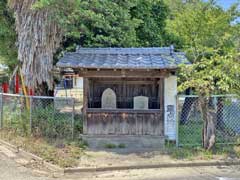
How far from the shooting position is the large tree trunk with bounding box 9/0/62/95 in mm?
10680

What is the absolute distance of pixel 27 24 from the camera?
10766mm

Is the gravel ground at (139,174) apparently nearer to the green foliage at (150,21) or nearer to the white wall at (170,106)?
the white wall at (170,106)

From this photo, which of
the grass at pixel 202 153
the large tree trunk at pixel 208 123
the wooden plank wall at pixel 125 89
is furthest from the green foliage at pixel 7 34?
the large tree trunk at pixel 208 123

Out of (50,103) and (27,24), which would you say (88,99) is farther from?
(27,24)

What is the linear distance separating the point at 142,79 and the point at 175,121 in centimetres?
191

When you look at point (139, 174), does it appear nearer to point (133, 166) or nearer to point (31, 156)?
point (133, 166)

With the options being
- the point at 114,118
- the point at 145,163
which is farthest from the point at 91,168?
the point at 114,118

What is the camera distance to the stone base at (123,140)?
10000mm

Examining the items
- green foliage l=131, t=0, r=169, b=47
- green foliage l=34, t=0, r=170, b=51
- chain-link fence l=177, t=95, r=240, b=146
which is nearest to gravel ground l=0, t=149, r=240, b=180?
chain-link fence l=177, t=95, r=240, b=146

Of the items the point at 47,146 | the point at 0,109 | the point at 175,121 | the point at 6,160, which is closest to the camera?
the point at 6,160

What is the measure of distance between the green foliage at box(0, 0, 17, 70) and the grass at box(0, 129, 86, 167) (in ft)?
11.8

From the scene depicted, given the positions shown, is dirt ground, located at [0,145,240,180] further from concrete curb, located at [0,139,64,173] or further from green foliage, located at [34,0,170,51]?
green foliage, located at [34,0,170,51]

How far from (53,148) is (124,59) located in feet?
11.3

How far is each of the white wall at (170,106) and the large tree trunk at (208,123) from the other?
1151mm
